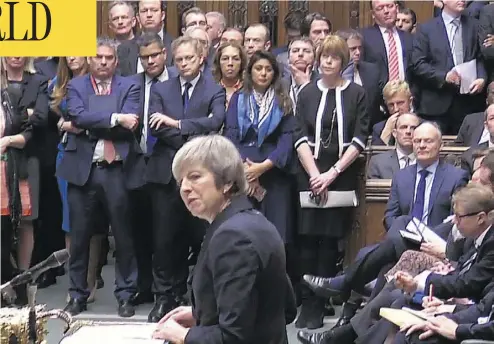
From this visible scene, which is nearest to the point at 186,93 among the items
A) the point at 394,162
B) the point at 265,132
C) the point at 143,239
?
the point at 265,132

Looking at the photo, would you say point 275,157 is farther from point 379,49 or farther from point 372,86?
point 379,49

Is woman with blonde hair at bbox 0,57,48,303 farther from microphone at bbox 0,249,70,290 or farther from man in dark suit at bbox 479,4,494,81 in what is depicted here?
microphone at bbox 0,249,70,290

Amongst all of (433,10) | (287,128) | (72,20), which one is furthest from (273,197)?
(433,10)

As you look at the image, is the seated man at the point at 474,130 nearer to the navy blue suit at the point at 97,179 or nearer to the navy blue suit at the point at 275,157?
the navy blue suit at the point at 275,157

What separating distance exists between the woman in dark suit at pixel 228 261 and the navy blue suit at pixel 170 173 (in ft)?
10.4

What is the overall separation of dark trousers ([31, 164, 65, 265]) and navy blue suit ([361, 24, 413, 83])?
2333 mm

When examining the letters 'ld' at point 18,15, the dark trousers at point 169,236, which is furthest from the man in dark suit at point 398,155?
the letters 'ld' at point 18,15

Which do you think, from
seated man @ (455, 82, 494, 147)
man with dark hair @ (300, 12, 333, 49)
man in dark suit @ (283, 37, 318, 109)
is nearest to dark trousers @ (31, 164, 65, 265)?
man in dark suit @ (283, 37, 318, 109)

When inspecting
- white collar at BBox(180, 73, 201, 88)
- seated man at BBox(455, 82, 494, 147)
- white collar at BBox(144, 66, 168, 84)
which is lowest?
seated man at BBox(455, 82, 494, 147)

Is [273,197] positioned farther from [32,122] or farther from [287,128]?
[32,122]

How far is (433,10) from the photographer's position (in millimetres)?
9086

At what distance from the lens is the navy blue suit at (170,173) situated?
6.31 meters

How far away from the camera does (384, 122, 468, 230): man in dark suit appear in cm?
569

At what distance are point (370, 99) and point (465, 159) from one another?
1.30m
